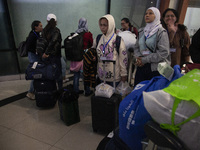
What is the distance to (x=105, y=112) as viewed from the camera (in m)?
1.85

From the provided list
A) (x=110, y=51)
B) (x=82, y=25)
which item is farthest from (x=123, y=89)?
(x=82, y=25)

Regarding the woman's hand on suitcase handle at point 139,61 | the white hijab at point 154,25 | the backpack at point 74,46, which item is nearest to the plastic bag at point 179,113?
the woman's hand on suitcase handle at point 139,61

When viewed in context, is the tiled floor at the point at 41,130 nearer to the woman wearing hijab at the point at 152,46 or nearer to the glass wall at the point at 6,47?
the woman wearing hijab at the point at 152,46

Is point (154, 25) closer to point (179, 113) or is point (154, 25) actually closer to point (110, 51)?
point (110, 51)

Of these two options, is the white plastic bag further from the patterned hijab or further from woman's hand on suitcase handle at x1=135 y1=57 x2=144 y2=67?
the patterned hijab

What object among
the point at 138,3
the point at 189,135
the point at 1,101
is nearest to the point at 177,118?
the point at 189,135

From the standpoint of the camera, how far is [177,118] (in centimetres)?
66

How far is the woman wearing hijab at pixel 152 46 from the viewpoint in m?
1.75

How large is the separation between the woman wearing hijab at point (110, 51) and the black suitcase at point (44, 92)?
3.51 ft

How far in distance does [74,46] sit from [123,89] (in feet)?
4.48

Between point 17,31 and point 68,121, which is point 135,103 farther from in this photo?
point 17,31

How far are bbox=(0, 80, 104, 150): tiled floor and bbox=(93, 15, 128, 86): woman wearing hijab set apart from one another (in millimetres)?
856

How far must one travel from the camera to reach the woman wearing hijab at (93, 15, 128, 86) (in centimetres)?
199

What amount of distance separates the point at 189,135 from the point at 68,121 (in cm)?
182
